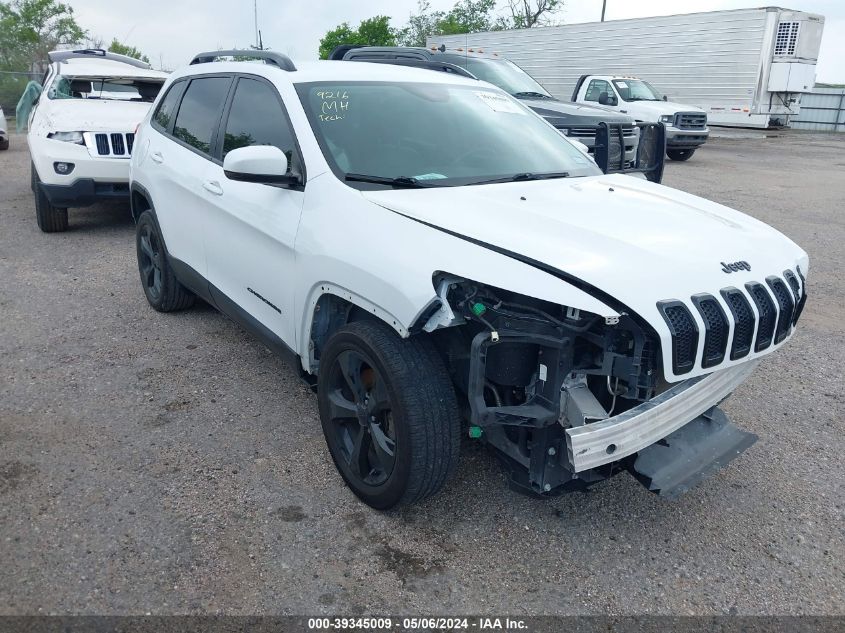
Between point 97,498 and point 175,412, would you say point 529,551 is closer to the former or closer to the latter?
point 97,498

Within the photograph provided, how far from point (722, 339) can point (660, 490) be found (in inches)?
24.1

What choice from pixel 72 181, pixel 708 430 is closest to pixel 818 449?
pixel 708 430

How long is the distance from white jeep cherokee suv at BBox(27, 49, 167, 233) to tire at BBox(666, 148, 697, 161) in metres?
12.2

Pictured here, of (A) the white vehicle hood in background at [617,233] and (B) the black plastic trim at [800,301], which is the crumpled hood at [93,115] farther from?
(B) the black plastic trim at [800,301]

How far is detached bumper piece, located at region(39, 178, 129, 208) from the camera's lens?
7438 millimetres

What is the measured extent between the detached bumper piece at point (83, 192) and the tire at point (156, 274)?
2507 mm

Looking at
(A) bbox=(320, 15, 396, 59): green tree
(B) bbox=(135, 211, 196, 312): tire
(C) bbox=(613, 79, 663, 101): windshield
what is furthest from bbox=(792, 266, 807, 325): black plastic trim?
(A) bbox=(320, 15, 396, 59): green tree

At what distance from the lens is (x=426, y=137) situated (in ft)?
11.7

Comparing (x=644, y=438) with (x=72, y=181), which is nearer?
(x=644, y=438)

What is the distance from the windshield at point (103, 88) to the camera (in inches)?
334

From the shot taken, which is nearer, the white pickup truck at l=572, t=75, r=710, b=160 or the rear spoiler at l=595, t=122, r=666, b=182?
the rear spoiler at l=595, t=122, r=666, b=182

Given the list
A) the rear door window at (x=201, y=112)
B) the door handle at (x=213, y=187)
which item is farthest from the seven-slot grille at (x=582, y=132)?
the door handle at (x=213, y=187)

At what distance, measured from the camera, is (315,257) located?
121 inches

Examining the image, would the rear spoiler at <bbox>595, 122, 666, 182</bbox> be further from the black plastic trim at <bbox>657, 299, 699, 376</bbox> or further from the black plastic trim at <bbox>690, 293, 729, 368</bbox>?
the black plastic trim at <bbox>657, 299, 699, 376</bbox>
